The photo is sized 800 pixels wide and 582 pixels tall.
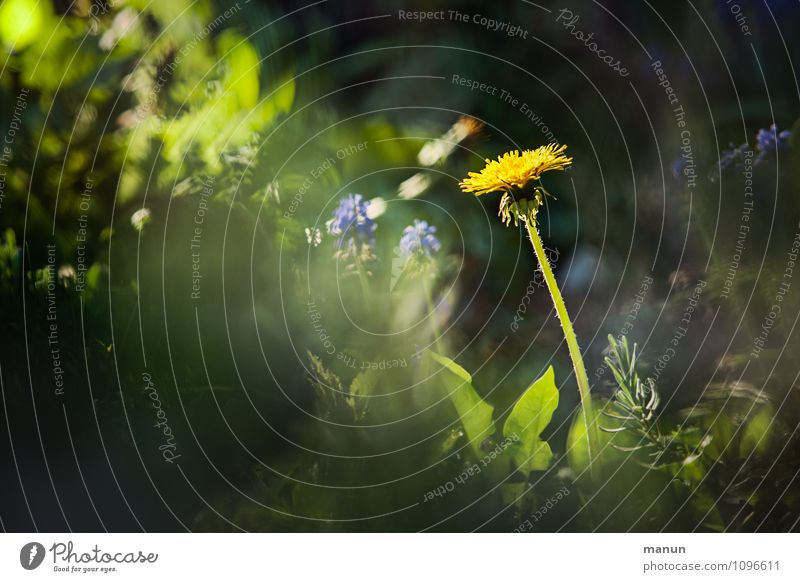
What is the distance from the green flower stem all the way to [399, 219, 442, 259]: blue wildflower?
12 centimetres

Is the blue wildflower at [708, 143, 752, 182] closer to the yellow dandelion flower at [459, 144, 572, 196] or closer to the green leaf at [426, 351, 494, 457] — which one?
the yellow dandelion flower at [459, 144, 572, 196]

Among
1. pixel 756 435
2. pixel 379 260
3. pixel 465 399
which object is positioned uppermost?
pixel 379 260

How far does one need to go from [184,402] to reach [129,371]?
0.08 metres

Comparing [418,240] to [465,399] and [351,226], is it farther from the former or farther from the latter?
[465,399]

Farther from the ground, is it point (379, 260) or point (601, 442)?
point (379, 260)

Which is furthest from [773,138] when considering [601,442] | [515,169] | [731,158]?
[601,442]

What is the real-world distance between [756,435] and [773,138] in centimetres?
36

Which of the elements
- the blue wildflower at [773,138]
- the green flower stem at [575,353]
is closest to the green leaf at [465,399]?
the green flower stem at [575,353]

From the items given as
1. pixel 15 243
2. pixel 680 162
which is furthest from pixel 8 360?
pixel 680 162

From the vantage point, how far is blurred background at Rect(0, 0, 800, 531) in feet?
2.98

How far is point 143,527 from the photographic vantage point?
37.1 inches

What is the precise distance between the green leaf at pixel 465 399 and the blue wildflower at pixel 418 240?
0.41 ft

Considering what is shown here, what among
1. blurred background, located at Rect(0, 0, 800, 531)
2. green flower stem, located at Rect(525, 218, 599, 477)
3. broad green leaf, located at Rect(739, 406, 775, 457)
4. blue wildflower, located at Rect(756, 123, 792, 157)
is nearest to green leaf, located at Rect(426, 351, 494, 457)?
blurred background, located at Rect(0, 0, 800, 531)

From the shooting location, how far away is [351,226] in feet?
3.04
